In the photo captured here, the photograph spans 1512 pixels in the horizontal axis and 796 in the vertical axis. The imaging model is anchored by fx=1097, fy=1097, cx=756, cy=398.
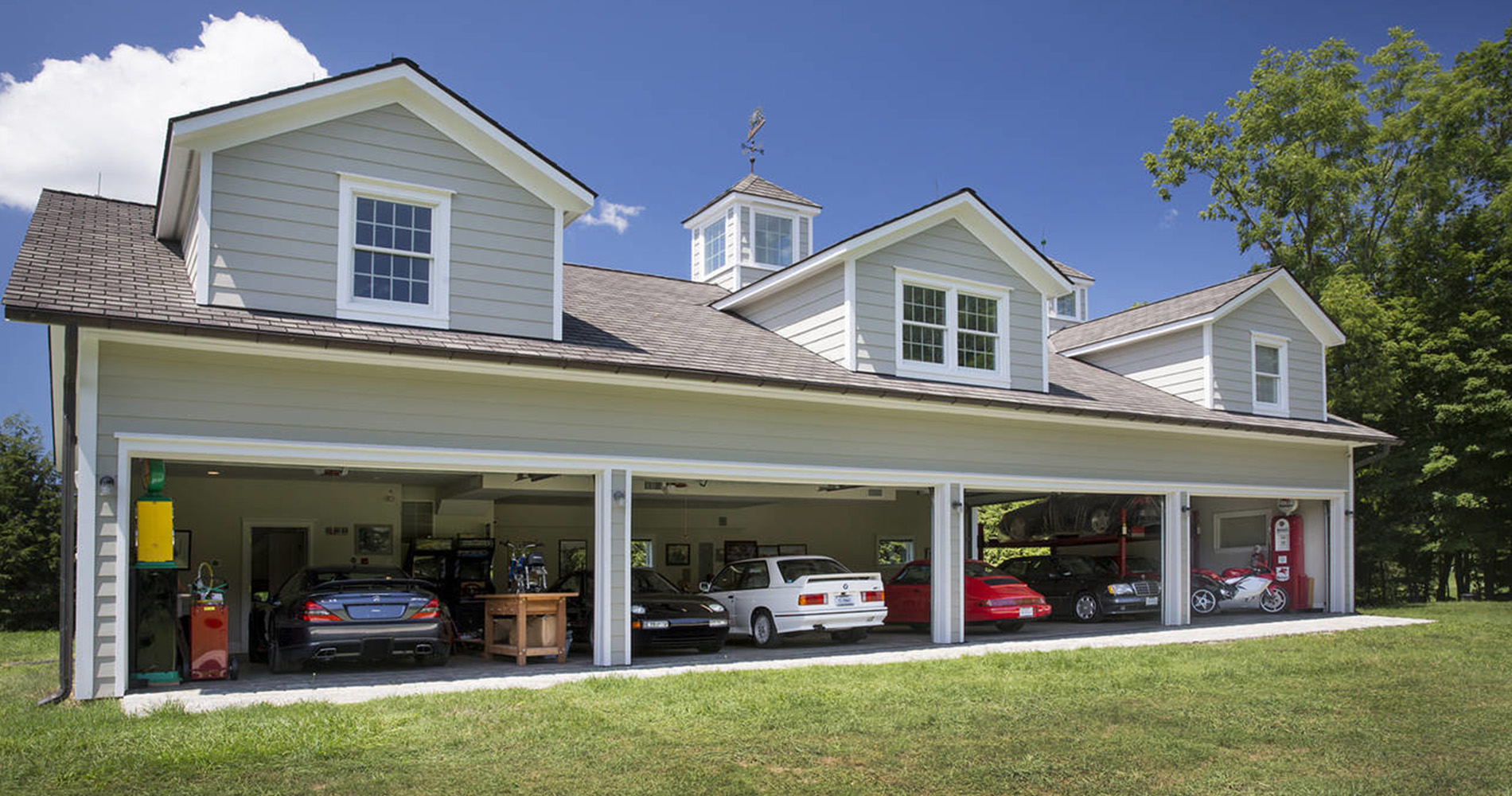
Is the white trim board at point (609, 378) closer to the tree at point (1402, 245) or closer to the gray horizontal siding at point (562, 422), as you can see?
the gray horizontal siding at point (562, 422)

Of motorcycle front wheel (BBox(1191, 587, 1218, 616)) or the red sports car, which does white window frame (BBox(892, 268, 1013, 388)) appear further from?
motorcycle front wheel (BBox(1191, 587, 1218, 616))

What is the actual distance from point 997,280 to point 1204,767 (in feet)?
38.2

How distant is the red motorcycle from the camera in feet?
69.9

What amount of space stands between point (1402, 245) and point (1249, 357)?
11.4 m

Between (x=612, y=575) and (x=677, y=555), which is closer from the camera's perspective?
(x=612, y=575)

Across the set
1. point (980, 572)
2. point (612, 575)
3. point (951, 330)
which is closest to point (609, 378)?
point (612, 575)

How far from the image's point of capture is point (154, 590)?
10812 millimetres

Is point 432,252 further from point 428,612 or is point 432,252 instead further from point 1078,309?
point 1078,309

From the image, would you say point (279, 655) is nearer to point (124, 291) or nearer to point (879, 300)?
point (124, 291)

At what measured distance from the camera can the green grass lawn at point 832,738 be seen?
6.61 m

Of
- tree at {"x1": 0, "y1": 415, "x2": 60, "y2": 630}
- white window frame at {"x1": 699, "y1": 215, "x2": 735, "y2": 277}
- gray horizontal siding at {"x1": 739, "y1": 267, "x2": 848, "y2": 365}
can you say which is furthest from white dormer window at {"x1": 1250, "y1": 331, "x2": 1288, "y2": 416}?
tree at {"x1": 0, "y1": 415, "x2": 60, "y2": 630}

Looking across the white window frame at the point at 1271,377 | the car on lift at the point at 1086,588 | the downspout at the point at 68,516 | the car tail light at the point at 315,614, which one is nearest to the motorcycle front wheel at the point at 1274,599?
the car on lift at the point at 1086,588

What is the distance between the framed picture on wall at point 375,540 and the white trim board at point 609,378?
23.6 ft

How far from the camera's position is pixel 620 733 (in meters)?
8.06
